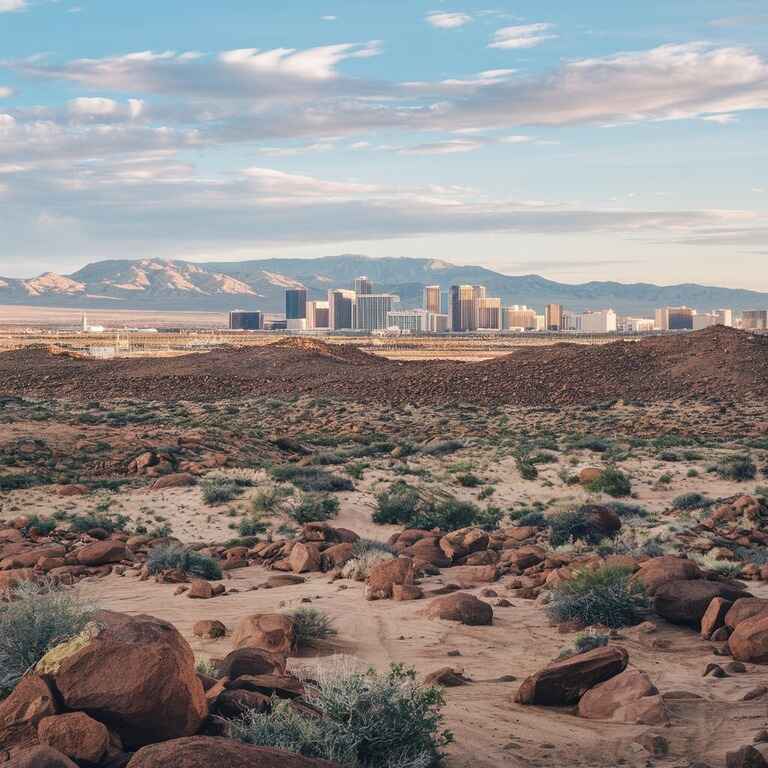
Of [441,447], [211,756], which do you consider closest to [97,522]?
[441,447]

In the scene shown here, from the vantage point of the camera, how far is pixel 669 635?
12.2 m

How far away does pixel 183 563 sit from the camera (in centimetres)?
1616

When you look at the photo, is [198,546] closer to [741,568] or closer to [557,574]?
[557,574]

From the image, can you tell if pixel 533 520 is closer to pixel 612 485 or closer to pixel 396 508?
pixel 396 508

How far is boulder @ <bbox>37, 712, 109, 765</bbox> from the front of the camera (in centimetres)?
678

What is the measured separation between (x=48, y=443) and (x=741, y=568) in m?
21.6

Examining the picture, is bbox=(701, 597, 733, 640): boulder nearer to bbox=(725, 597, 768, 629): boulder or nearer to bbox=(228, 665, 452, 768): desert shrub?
bbox=(725, 597, 768, 629): boulder

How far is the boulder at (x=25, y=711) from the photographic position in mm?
6938

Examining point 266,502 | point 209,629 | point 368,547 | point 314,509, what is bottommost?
point 314,509

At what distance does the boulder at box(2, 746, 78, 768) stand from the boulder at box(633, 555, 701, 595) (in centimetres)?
876

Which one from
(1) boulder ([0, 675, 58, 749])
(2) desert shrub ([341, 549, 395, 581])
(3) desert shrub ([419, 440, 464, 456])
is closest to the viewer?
(1) boulder ([0, 675, 58, 749])

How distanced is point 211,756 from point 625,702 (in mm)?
4513

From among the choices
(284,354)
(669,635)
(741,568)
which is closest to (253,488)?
(741,568)

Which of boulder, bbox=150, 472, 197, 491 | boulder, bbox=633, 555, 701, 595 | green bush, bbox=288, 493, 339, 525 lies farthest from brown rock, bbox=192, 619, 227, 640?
boulder, bbox=150, 472, 197, 491
